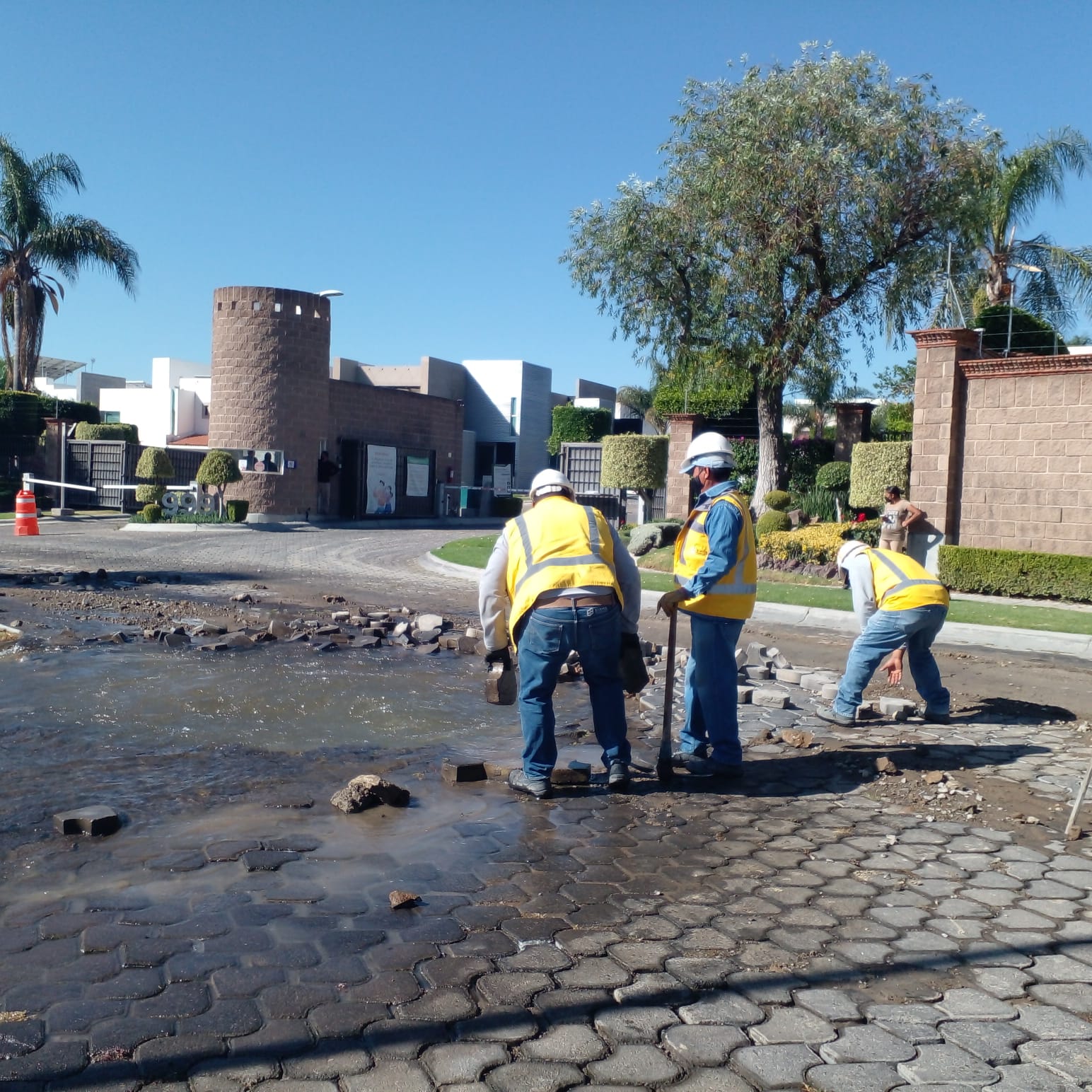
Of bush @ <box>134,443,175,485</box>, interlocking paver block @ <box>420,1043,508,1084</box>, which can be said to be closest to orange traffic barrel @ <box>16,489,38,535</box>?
bush @ <box>134,443,175,485</box>

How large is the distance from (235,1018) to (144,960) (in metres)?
0.52

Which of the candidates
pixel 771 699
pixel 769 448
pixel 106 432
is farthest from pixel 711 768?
pixel 106 432

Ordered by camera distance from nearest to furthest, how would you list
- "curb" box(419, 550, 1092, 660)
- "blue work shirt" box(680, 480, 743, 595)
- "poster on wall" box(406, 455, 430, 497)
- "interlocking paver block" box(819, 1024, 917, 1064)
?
"interlocking paver block" box(819, 1024, 917, 1064), "blue work shirt" box(680, 480, 743, 595), "curb" box(419, 550, 1092, 660), "poster on wall" box(406, 455, 430, 497)

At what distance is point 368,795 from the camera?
16.8ft

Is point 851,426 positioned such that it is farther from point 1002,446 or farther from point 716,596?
point 716,596

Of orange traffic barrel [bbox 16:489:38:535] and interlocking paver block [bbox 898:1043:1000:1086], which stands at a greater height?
orange traffic barrel [bbox 16:489:38:535]

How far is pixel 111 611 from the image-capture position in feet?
39.9

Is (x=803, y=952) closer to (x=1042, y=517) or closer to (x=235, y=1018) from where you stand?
(x=235, y=1018)

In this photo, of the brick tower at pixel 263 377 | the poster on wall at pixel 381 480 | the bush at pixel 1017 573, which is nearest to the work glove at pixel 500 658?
the bush at pixel 1017 573

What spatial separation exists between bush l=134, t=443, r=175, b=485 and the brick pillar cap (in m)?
22.9

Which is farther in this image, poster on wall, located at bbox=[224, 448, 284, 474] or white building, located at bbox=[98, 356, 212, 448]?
white building, located at bbox=[98, 356, 212, 448]

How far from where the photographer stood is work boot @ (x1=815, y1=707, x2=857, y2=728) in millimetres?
7254

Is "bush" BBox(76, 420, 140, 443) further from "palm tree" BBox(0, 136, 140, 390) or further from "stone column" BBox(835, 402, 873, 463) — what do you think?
"stone column" BBox(835, 402, 873, 463)

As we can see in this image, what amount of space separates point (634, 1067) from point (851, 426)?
22.9 metres
